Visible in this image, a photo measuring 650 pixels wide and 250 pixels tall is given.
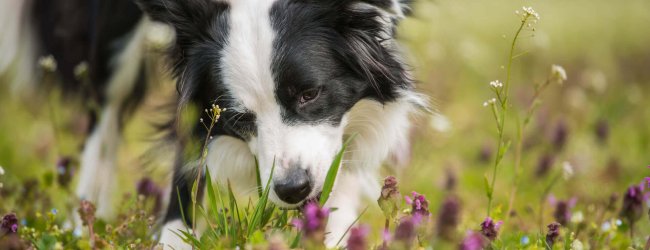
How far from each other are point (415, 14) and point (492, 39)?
5375 mm

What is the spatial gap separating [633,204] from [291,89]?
4.02 ft

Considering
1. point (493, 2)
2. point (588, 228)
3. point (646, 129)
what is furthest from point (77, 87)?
point (493, 2)

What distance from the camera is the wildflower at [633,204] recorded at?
8.75ft

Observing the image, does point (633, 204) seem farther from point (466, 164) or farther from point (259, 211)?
point (466, 164)

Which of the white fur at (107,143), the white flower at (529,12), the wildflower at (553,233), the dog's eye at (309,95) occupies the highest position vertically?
the white flower at (529,12)

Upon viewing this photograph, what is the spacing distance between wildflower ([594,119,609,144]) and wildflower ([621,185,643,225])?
1.80 meters

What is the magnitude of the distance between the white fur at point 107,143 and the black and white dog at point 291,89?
82cm

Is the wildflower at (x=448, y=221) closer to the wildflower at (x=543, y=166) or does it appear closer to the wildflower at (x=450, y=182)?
the wildflower at (x=450, y=182)

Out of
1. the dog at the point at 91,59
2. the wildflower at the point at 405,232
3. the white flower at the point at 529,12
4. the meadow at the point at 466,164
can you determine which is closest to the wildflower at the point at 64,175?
the meadow at the point at 466,164

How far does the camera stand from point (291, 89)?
2.83 m

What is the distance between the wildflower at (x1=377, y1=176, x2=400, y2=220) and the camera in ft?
7.25

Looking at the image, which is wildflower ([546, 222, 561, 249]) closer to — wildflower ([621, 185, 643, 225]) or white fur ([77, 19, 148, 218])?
wildflower ([621, 185, 643, 225])

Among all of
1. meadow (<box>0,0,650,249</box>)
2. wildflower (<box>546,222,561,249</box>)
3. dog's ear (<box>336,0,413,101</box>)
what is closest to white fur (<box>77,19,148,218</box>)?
meadow (<box>0,0,650,249</box>)

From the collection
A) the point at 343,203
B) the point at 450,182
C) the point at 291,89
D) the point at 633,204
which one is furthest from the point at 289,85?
the point at 450,182
